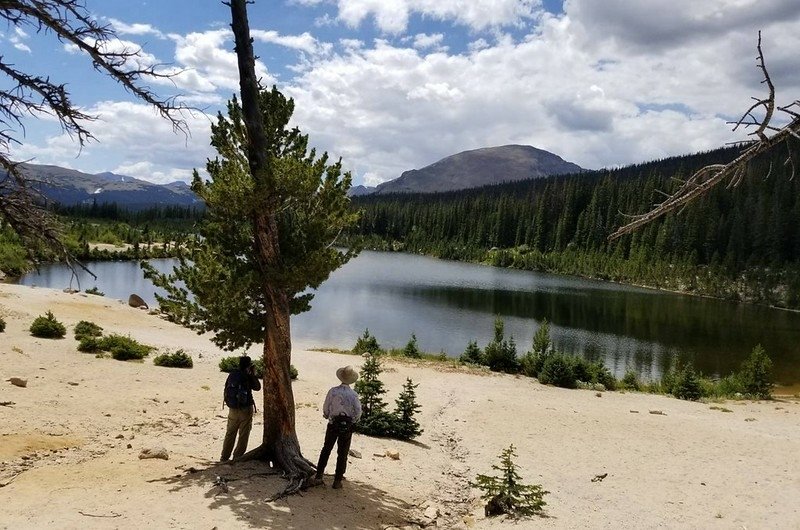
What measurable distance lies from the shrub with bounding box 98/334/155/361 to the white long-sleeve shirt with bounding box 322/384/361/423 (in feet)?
43.2

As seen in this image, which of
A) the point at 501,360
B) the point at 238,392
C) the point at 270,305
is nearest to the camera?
the point at 270,305

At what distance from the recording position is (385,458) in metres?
13.1

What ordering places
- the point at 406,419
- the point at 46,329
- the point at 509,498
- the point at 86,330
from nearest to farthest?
the point at 509,498 → the point at 406,419 → the point at 46,329 → the point at 86,330

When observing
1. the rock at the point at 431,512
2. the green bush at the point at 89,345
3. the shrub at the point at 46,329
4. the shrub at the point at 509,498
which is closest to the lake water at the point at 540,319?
the shrub at the point at 46,329

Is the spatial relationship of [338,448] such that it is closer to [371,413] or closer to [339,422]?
[339,422]

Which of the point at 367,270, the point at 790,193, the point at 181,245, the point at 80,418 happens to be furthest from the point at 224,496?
the point at 790,193

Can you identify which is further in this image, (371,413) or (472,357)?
(472,357)

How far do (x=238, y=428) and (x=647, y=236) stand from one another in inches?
4479

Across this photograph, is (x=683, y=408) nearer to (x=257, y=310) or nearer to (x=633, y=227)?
(x=257, y=310)

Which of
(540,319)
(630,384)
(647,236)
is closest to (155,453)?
(630,384)

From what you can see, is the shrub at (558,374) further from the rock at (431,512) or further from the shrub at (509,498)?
the rock at (431,512)

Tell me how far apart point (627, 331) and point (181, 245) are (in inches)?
1762

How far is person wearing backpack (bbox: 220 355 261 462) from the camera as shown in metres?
10.6

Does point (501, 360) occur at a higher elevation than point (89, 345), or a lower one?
lower
